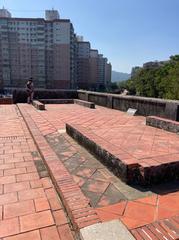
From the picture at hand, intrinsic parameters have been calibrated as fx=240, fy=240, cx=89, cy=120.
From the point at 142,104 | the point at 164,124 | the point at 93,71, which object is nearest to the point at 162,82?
the point at 142,104

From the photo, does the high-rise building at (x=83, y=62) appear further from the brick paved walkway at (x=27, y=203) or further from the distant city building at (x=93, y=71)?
the brick paved walkway at (x=27, y=203)

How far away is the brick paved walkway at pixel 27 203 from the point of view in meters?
2.09

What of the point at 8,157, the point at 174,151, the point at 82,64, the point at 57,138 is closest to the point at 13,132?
the point at 57,138

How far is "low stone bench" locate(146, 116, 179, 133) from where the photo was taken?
16.2 feet

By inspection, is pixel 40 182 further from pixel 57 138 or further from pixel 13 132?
pixel 13 132

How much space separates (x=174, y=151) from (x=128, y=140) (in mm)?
865

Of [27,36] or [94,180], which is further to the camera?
[27,36]

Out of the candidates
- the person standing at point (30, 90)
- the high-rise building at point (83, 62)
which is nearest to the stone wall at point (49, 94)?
the person standing at point (30, 90)

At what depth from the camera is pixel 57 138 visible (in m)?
4.89

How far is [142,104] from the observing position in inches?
313

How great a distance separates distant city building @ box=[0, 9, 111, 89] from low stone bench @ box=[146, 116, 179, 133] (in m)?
62.4

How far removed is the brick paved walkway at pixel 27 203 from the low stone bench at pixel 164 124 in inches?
110

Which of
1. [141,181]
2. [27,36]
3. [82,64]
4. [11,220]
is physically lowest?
[11,220]

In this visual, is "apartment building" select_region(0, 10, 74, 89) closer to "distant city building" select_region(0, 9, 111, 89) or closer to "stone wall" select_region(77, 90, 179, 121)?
"distant city building" select_region(0, 9, 111, 89)
